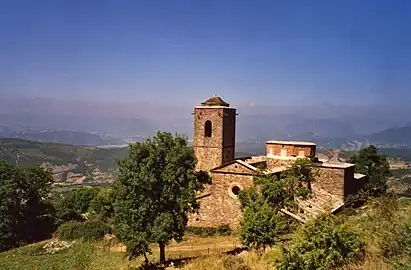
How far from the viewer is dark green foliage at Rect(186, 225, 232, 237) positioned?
27.2 meters

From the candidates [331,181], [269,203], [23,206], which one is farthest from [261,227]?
[23,206]

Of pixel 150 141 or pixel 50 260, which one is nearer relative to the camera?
pixel 150 141

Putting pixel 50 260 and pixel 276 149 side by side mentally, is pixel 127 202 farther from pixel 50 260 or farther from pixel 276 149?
pixel 276 149

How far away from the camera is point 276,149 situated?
105 feet

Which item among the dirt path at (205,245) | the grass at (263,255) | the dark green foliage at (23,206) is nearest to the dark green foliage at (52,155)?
the dark green foliage at (23,206)

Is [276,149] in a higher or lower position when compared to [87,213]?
higher

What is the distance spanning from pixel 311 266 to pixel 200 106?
2258cm

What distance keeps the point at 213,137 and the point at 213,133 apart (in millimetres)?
311

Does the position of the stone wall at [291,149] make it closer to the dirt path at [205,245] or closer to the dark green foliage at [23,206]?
the dirt path at [205,245]

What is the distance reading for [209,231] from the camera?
27.6m

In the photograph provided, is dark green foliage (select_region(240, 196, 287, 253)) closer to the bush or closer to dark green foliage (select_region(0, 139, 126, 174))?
the bush

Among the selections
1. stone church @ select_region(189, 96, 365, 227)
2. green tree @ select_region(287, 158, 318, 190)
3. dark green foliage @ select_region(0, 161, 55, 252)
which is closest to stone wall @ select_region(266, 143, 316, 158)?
stone church @ select_region(189, 96, 365, 227)

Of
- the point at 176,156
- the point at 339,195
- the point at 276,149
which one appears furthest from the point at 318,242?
the point at 276,149

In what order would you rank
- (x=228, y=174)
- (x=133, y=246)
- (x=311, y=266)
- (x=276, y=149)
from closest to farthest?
(x=311, y=266) → (x=133, y=246) → (x=228, y=174) → (x=276, y=149)
